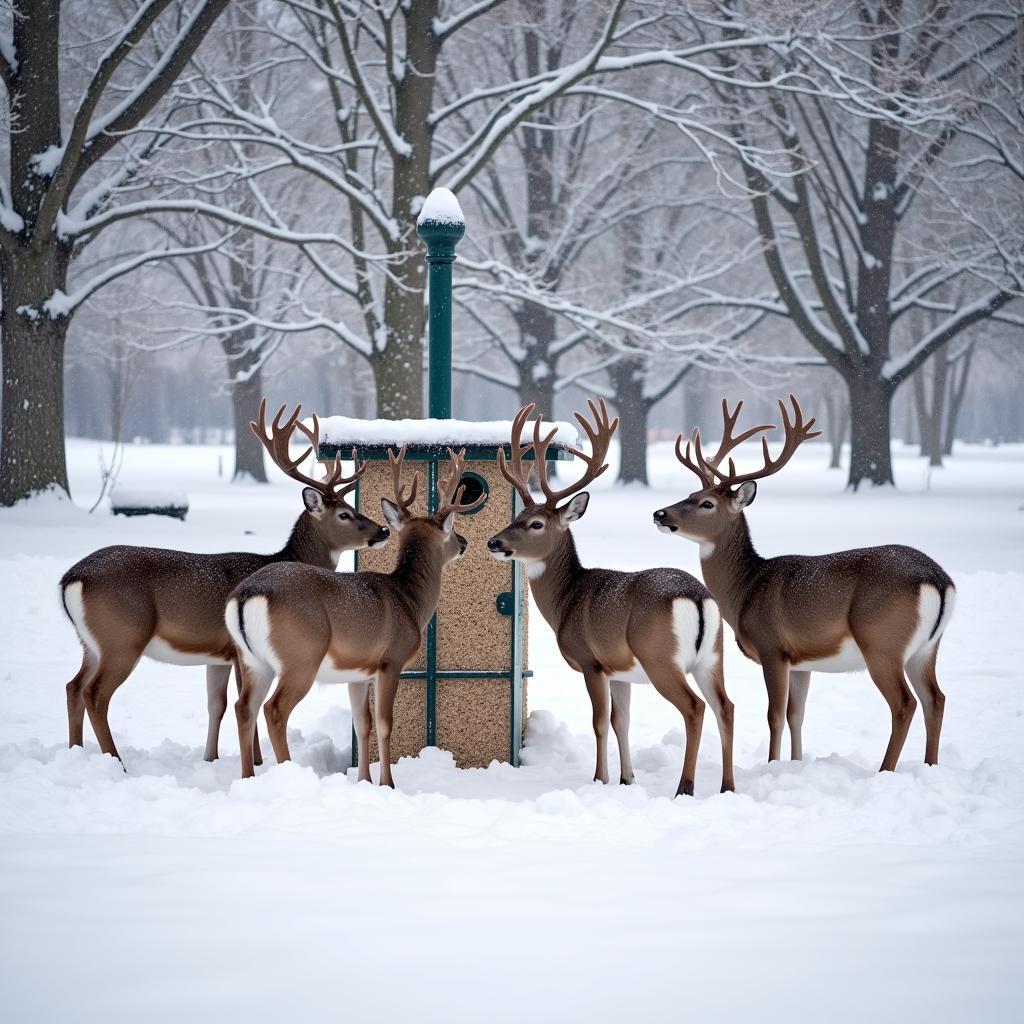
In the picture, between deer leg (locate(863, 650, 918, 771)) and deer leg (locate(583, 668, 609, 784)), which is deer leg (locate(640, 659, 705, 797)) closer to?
deer leg (locate(583, 668, 609, 784))

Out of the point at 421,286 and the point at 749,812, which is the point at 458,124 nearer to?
the point at 421,286

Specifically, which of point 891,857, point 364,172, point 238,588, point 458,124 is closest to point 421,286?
point 364,172

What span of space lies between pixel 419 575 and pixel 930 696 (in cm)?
222

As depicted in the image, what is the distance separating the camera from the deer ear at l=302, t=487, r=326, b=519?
5.45 metres

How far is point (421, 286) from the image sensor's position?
49.0ft

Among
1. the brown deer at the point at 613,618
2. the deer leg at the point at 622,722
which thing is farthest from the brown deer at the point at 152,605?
the deer leg at the point at 622,722

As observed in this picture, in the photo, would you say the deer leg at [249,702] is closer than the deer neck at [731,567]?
Yes

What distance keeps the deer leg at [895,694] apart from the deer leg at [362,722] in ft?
6.83

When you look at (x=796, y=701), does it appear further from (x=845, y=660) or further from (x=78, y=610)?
(x=78, y=610)

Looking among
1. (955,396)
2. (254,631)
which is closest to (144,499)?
(254,631)

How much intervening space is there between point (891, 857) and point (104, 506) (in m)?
16.4

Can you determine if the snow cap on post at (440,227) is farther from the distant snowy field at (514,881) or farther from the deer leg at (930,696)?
the deer leg at (930,696)

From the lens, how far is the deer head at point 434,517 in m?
5.37

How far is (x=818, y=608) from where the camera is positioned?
5.30 metres
